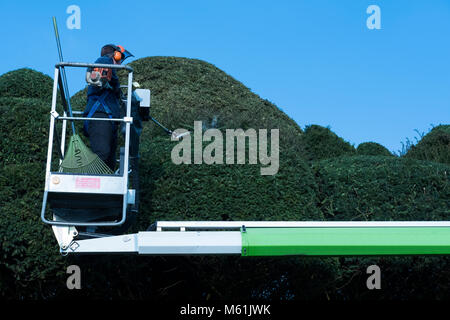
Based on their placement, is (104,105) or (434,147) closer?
(104,105)

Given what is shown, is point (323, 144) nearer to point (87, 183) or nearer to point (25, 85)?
point (25, 85)

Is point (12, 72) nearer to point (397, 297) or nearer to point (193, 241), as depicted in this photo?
point (193, 241)

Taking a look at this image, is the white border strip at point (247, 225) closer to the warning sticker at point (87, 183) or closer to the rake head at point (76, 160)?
the warning sticker at point (87, 183)

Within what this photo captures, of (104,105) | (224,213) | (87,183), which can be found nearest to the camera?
(87,183)

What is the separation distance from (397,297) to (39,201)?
4255mm
